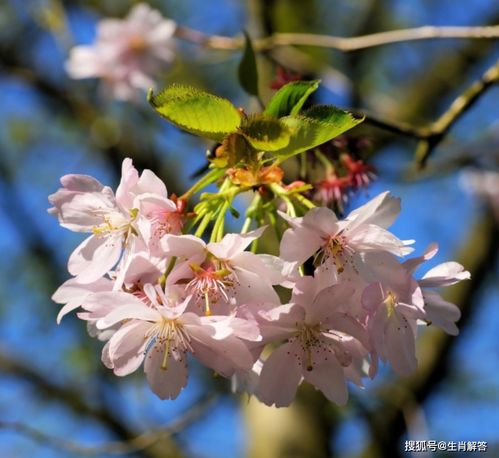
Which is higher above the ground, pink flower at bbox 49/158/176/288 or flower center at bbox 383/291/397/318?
pink flower at bbox 49/158/176/288

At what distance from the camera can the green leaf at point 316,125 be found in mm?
626

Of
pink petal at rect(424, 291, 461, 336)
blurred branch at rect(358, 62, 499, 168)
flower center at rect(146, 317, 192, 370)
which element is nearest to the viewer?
flower center at rect(146, 317, 192, 370)

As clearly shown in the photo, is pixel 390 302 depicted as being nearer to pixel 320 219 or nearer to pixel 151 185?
pixel 320 219

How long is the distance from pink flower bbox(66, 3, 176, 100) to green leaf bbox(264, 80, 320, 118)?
6.05ft

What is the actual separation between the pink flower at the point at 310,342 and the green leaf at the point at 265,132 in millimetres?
159

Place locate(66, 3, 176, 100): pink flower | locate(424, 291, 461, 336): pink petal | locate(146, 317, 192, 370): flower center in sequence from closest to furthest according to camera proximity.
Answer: locate(146, 317, 192, 370): flower center < locate(424, 291, 461, 336): pink petal < locate(66, 3, 176, 100): pink flower

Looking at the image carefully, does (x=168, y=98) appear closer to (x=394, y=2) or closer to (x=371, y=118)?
(x=371, y=118)

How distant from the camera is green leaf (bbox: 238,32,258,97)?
0.93 m

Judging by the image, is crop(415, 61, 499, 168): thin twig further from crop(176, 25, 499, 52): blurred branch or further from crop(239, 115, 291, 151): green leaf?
crop(239, 115, 291, 151): green leaf

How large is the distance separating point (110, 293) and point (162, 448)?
259 cm

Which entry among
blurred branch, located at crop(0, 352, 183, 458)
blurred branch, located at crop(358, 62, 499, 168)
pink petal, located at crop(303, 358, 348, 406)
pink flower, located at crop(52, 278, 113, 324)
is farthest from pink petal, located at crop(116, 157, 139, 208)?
blurred branch, located at crop(0, 352, 183, 458)

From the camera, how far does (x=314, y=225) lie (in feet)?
2.31

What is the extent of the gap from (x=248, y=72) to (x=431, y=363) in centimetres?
212

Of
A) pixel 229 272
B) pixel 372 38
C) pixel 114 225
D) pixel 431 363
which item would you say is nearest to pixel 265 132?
pixel 229 272
